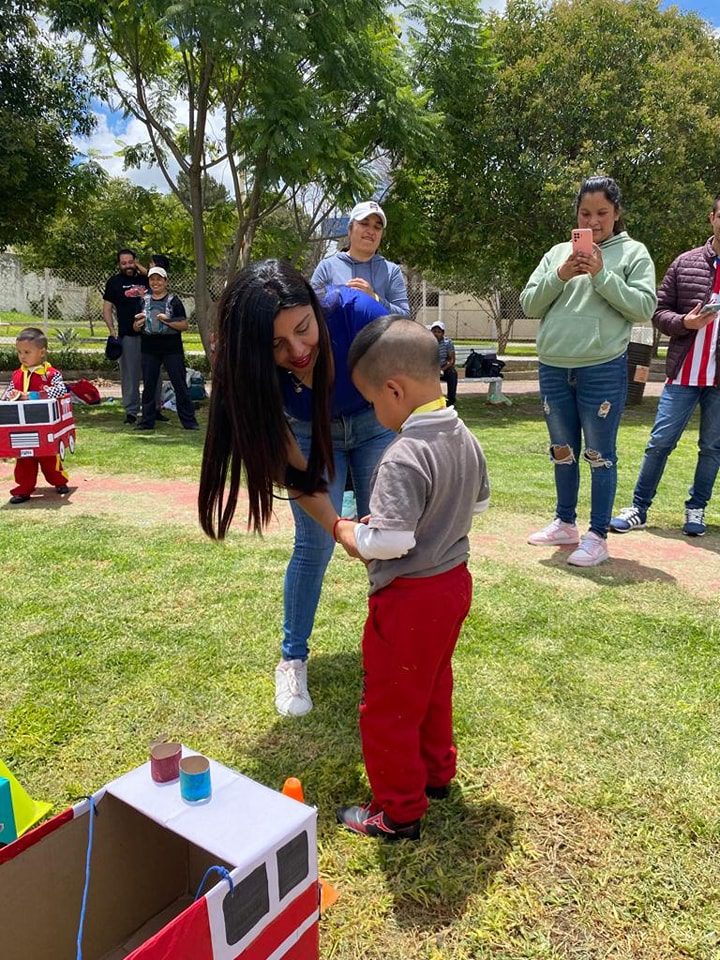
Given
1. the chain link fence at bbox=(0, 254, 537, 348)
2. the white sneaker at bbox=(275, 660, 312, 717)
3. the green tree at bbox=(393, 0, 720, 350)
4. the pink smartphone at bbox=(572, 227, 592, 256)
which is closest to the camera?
the white sneaker at bbox=(275, 660, 312, 717)

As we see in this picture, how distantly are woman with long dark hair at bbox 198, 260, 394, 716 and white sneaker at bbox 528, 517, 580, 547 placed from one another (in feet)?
6.76

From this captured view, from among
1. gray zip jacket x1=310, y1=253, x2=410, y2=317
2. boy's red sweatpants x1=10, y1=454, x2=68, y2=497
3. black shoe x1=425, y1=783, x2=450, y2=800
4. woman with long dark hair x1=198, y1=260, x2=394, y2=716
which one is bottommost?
black shoe x1=425, y1=783, x2=450, y2=800

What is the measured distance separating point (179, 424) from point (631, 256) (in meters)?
6.31

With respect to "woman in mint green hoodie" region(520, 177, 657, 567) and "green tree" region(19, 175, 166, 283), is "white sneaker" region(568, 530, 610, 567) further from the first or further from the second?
"green tree" region(19, 175, 166, 283)

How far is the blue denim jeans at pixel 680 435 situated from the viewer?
446 cm

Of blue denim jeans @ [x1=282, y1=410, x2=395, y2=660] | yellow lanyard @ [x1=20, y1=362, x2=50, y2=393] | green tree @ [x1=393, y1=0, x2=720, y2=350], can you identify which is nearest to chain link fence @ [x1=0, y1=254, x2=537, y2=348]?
green tree @ [x1=393, y1=0, x2=720, y2=350]

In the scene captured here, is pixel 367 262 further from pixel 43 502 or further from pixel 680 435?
pixel 43 502

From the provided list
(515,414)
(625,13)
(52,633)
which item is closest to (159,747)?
(52,633)

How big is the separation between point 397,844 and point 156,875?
604 mm

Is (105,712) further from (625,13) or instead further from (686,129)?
(625,13)

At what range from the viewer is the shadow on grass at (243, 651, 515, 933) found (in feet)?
5.66

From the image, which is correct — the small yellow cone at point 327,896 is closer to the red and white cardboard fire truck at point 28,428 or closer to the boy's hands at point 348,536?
the boy's hands at point 348,536

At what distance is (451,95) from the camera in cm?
1116

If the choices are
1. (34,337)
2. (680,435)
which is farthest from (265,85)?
(680,435)
